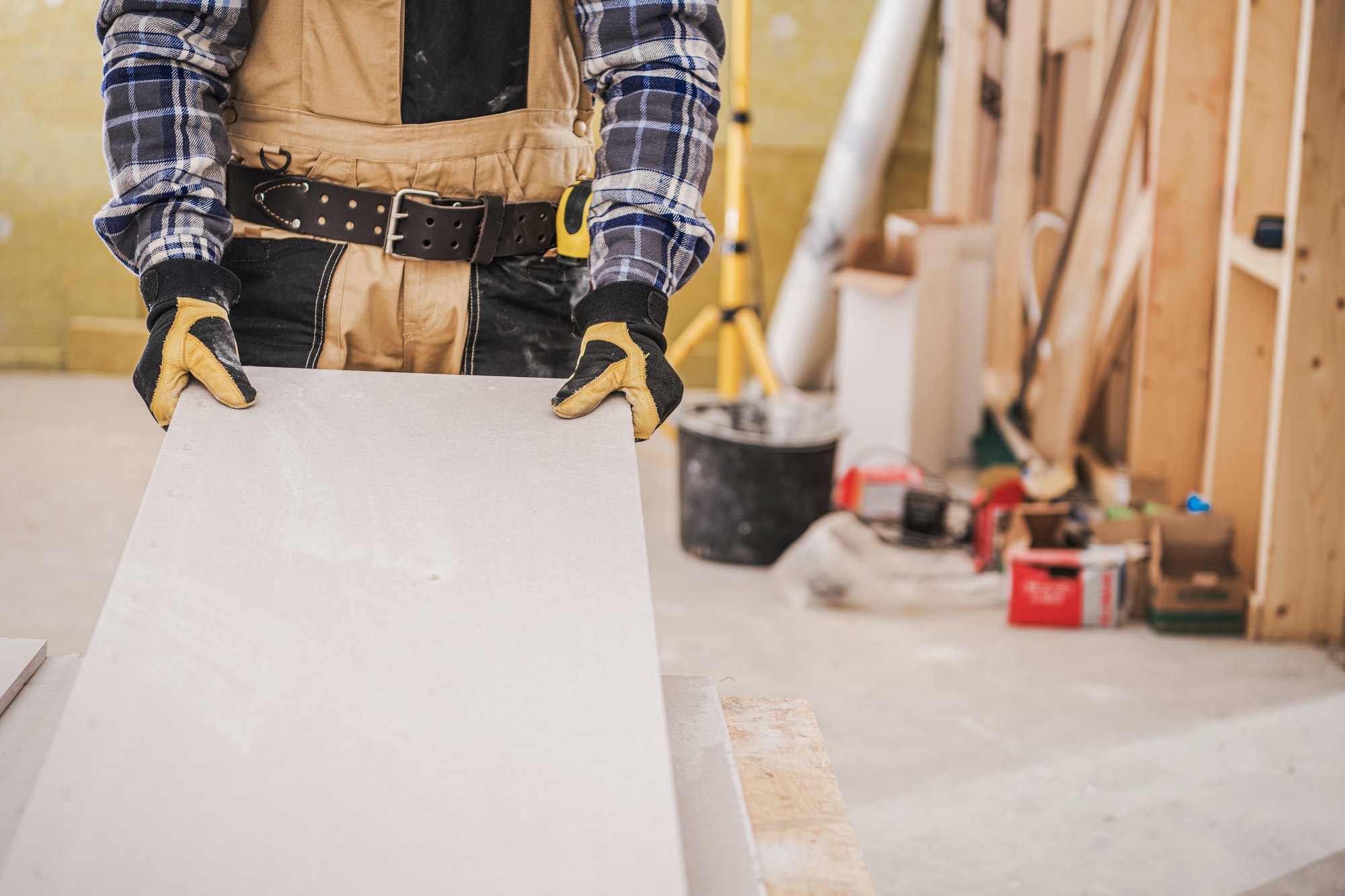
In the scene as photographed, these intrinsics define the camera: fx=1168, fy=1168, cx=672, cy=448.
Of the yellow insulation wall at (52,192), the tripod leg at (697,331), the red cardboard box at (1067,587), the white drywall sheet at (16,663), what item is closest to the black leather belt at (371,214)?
the white drywall sheet at (16,663)

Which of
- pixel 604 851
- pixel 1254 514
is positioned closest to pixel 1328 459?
pixel 1254 514

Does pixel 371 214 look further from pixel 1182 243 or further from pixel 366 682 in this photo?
pixel 1182 243

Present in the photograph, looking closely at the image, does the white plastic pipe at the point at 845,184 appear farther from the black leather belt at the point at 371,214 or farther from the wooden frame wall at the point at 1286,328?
the black leather belt at the point at 371,214

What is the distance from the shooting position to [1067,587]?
2785 millimetres

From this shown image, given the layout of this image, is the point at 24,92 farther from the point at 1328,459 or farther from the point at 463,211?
the point at 1328,459

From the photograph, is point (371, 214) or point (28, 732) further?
point (371, 214)

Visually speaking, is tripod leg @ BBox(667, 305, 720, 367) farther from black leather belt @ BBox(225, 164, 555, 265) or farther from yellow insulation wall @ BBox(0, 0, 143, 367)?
yellow insulation wall @ BBox(0, 0, 143, 367)

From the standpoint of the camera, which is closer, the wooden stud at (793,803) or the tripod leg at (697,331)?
the wooden stud at (793,803)

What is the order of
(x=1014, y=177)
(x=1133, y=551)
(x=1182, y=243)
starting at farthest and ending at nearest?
1. (x=1014, y=177)
2. (x=1182, y=243)
3. (x=1133, y=551)

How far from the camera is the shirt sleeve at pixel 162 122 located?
4.05 feet

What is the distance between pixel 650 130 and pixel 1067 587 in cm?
191

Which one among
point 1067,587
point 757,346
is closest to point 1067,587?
point 1067,587

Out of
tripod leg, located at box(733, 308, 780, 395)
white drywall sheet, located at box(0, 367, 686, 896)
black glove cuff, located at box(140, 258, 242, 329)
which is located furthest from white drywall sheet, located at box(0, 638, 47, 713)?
tripod leg, located at box(733, 308, 780, 395)

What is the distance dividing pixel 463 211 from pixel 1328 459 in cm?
209
